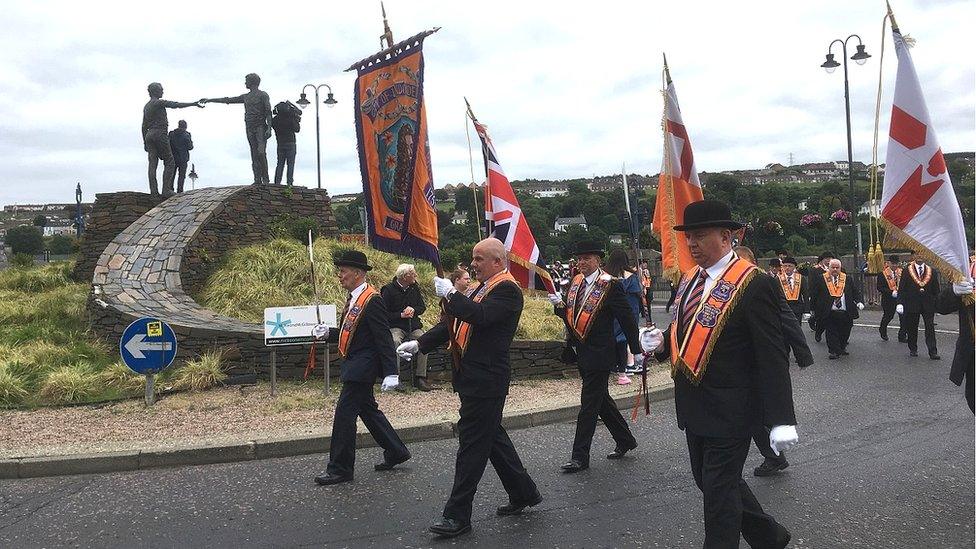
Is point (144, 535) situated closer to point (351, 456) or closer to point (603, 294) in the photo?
point (351, 456)

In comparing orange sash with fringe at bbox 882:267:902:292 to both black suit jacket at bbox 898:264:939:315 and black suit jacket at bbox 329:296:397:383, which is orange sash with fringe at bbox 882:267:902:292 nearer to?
black suit jacket at bbox 898:264:939:315

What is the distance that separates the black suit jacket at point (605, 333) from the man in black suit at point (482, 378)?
1.26 m

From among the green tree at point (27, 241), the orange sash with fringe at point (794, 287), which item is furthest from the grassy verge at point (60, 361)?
the green tree at point (27, 241)

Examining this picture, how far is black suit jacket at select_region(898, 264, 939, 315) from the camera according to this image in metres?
11.1

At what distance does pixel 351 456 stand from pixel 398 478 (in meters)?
0.39

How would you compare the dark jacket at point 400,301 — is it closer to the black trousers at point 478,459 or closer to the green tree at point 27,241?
the black trousers at point 478,459

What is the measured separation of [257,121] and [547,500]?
1267 cm

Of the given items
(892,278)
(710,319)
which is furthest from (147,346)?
(892,278)

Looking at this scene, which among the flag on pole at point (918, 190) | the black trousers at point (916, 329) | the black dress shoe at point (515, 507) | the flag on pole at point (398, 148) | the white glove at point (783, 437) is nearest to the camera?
the white glove at point (783, 437)

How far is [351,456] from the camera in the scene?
17.4 ft

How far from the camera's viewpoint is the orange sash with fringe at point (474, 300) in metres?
4.30

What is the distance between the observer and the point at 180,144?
51.7 feet

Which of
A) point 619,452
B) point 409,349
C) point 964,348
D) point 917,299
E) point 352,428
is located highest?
point 409,349

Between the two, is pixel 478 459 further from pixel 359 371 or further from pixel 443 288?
pixel 359 371
